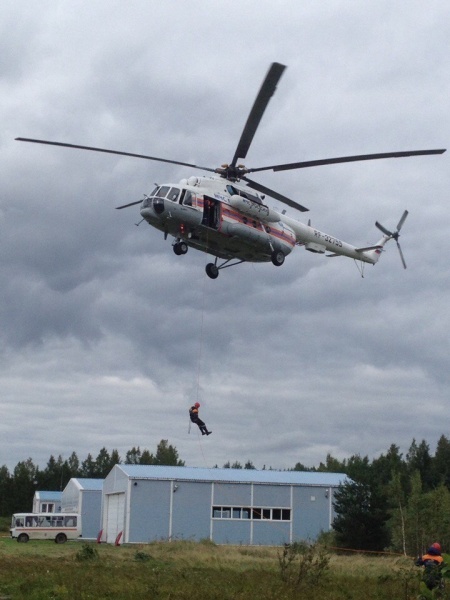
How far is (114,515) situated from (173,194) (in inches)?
1193

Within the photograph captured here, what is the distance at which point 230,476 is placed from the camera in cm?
5075

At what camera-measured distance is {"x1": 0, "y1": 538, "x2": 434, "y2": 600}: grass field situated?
19891 mm

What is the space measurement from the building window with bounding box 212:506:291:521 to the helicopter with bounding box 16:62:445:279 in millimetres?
23434

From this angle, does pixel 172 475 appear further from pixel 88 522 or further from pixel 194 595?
pixel 194 595

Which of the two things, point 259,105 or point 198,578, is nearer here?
point 259,105

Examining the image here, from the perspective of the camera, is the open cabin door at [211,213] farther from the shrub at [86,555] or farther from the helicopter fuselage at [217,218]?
the shrub at [86,555]

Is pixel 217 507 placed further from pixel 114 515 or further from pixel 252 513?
pixel 114 515

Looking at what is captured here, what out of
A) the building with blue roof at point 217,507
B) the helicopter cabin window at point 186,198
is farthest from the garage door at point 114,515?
the helicopter cabin window at point 186,198

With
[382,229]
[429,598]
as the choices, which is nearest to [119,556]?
[382,229]

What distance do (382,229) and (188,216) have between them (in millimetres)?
15043

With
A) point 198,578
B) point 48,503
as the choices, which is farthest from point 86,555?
point 48,503

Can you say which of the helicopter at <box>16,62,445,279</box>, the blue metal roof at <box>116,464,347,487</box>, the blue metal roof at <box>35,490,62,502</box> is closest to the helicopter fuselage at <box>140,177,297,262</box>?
the helicopter at <box>16,62,445,279</box>

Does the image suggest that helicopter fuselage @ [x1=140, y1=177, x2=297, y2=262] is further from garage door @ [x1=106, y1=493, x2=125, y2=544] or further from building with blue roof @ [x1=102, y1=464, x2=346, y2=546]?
garage door @ [x1=106, y1=493, x2=125, y2=544]

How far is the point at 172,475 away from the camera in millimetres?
49062
